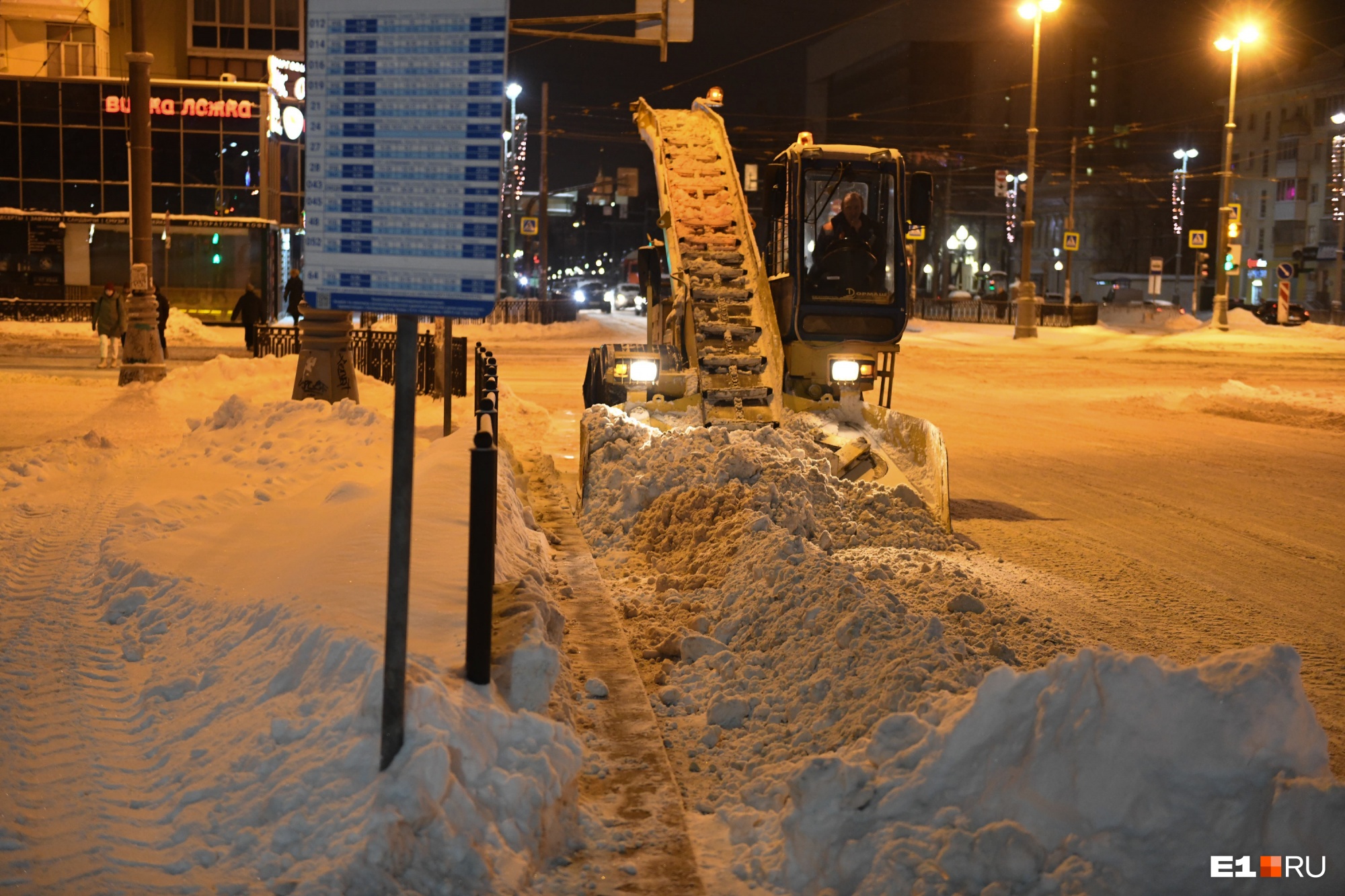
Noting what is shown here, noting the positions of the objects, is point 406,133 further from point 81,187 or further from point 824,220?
point 81,187

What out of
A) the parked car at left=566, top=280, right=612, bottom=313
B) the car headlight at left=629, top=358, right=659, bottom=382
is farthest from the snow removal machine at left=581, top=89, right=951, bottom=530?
the parked car at left=566, top=280, right=612, bottom=313

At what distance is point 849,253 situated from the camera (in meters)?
13.2

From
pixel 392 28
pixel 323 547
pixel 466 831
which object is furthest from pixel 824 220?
pixel 466 831

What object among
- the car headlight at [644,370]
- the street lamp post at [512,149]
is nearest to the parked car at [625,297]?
the street lamp post at [512,149]

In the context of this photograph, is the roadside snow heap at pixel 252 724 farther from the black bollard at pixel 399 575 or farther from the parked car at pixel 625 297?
the parked car at pixel 625 297

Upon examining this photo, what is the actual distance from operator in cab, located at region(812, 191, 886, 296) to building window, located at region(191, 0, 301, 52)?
4016 centimetres

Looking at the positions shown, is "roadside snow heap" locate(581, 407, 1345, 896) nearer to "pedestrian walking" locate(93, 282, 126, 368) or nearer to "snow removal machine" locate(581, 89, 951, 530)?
"snow removal machine" locate(581, 89, 951, 530)

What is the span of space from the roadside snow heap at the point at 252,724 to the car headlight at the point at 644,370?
3.82 metres

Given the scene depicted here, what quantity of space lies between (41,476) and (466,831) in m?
7.89

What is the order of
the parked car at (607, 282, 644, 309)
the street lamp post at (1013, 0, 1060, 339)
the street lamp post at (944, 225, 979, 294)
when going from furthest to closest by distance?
the parked car at (607, 282, 644, 309)
the street lamp post at (944, 225, 979, 294)
the street lamp post at (1013, 0, 1060, 339)

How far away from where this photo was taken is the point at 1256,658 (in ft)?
14.6

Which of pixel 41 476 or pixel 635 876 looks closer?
pixel 635 876

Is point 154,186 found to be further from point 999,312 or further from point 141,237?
point 999,312

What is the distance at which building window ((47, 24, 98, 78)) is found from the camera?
44.9 meters
